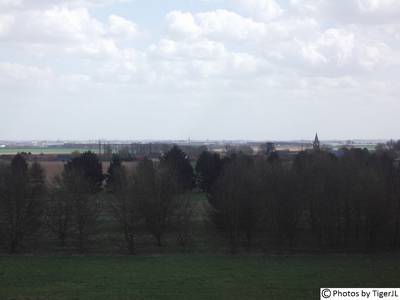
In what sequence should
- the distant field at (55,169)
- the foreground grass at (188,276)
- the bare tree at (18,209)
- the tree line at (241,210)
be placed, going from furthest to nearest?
the distant field at (55,169) → the tree line at (241,210) → the bare tree at (18,209) → the foreground grass at (188,276)

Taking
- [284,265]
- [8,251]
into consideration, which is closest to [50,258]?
[8,251]

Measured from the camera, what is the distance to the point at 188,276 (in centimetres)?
2478

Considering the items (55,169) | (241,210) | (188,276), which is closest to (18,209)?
(241,210)

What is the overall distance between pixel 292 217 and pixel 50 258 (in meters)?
16.5

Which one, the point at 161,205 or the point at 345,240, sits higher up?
the point at 161,205

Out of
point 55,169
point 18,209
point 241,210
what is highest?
point 55,169

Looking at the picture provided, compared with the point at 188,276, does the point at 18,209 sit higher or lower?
higher

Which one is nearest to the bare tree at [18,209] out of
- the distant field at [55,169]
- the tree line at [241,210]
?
the tree line at [241,210]

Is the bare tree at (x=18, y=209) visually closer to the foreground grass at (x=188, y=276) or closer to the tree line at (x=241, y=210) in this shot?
the tree line at (x=241, y=210)

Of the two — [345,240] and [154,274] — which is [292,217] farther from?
[154,274]

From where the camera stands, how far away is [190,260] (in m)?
29.8

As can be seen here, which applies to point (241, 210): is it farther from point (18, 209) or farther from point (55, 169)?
point (55, 169)

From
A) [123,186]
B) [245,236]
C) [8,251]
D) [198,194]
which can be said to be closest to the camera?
[8,251]

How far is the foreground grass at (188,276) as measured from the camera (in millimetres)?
21000
